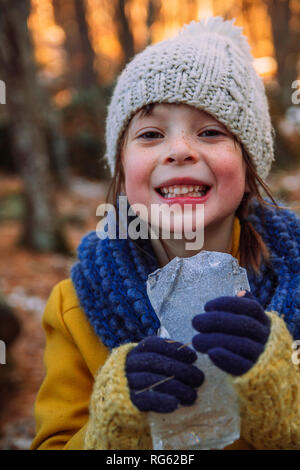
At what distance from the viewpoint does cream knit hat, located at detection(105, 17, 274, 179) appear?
5.51 feet

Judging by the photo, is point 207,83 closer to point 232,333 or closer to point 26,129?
point 232,333

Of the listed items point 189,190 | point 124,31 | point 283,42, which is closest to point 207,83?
point 189,190

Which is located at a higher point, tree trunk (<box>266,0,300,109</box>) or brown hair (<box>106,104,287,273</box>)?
tree trunk (<box>266,0,300,109</box>)

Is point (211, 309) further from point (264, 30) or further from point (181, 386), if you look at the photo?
point (264, 30)

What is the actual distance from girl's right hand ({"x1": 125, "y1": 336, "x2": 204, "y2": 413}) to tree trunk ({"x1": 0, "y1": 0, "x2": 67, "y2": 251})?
233 inches

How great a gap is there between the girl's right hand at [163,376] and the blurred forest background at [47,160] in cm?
140

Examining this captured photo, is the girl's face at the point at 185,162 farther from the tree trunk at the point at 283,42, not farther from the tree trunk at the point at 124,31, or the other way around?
the tree trunk at the point at 283,42

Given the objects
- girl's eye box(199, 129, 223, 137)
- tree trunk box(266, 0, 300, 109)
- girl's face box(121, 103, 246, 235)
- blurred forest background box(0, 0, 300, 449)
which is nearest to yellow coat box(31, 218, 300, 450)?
girl's face box(121, 103, 246, 235)

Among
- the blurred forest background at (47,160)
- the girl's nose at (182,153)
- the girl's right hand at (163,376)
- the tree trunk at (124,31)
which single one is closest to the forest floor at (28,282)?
the blurred forest background at (47,160)

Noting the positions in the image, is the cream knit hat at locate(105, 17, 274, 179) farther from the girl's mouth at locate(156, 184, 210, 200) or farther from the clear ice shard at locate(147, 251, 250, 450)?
the clear ice shard at locate(147, 251, 250, 450)

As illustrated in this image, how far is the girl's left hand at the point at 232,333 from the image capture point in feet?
3.73

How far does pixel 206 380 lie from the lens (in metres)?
1.27
